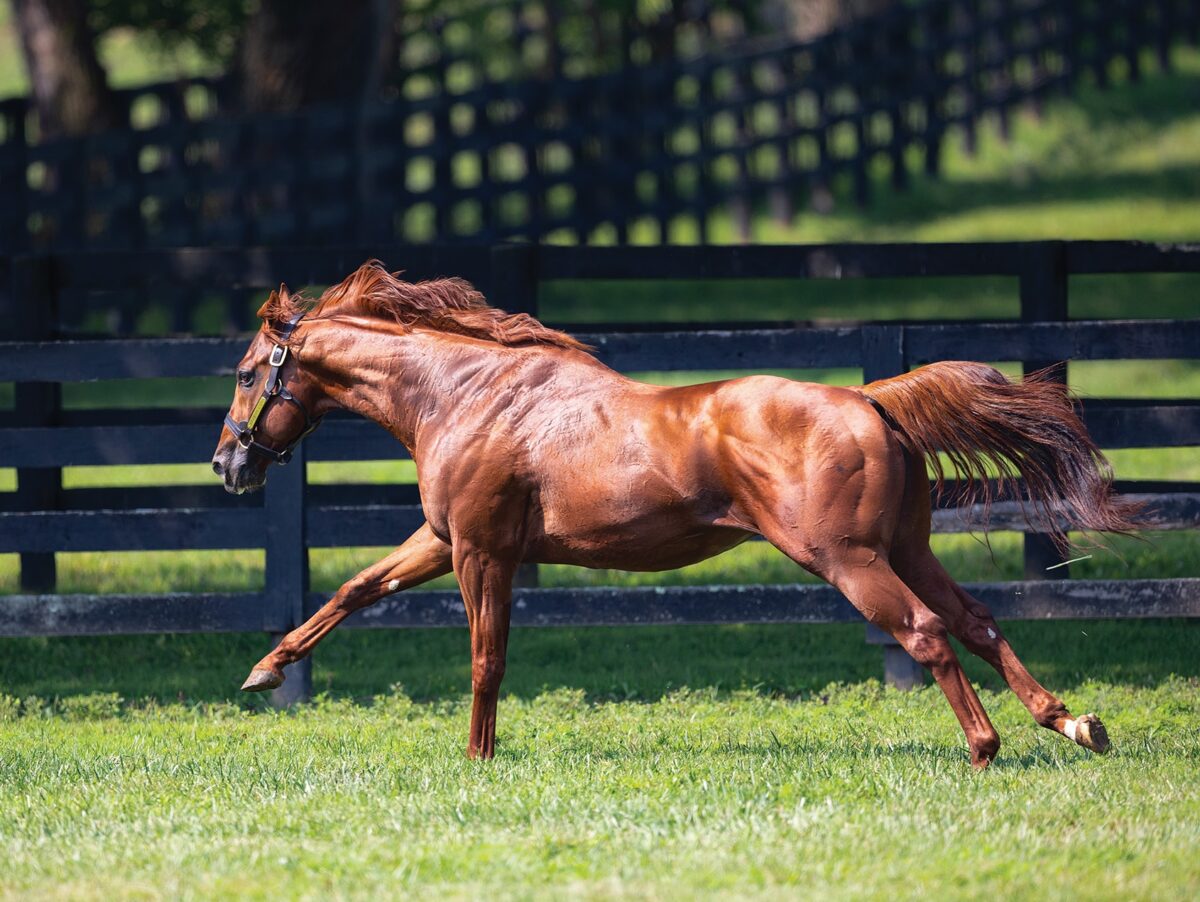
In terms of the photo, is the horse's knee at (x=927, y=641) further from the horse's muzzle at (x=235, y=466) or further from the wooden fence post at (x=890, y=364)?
the horse's muzzle at (x=235, y=466)

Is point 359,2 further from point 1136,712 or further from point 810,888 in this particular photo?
point 810,888

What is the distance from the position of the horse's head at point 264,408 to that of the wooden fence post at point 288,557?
1.07 m

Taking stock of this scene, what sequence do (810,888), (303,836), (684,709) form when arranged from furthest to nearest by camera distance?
(684,709) → (303,836) → (810,888)

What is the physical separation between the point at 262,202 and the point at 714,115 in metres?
5.91

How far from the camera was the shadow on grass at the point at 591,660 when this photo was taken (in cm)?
790

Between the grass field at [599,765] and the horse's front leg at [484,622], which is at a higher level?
the horse's front leg at [484,622]

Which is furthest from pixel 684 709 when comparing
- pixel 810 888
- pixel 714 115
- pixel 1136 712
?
pixel 714 115

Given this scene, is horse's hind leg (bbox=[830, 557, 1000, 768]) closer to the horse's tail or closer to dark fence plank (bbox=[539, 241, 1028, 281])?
the horse's tail

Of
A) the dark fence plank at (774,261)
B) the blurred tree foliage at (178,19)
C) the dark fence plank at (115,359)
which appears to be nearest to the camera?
the dark fence plank at (115,359)

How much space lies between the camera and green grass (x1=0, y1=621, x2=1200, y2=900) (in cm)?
445

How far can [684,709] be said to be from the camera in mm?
7340

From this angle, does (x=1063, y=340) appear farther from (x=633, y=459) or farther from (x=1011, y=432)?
(x=633, y=459)

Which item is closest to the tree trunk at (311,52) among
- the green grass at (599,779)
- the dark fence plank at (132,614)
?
the green grass at (599,779)

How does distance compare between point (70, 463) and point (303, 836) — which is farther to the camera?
point (70, 463)
